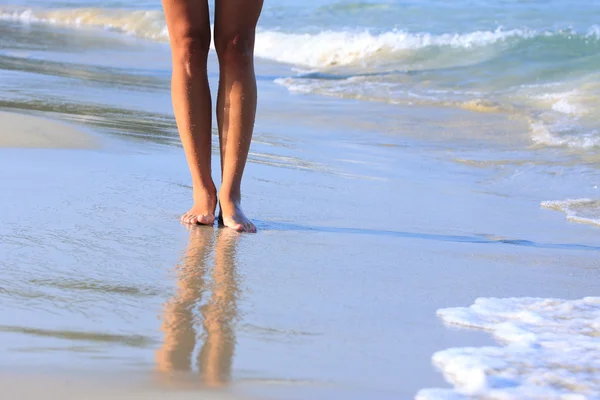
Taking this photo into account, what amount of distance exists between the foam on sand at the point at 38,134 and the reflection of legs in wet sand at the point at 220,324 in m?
1.72

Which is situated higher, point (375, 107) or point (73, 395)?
point (375, 107)

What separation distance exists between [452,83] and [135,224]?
7479mm

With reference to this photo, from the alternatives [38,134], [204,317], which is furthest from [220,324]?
[38,134]

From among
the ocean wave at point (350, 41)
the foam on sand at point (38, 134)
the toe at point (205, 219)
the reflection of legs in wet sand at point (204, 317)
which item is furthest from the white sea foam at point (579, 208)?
the ocean wave at point (350, 41)

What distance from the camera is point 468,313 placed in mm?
2205

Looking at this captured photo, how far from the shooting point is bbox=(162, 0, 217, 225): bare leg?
3049mm

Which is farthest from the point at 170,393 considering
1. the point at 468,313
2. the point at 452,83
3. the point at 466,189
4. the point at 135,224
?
the point at 452,83

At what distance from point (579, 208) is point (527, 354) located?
2.14 metres

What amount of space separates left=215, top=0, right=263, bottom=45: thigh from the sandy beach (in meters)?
0.61

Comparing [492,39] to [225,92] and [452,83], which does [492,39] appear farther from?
[225,92]

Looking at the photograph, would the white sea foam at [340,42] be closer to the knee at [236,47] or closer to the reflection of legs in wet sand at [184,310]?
the knee at [236,47]

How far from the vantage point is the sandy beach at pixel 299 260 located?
1.74m

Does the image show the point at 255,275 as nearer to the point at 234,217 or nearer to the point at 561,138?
the point at 234,217

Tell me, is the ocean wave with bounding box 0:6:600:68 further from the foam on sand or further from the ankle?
the ankle
